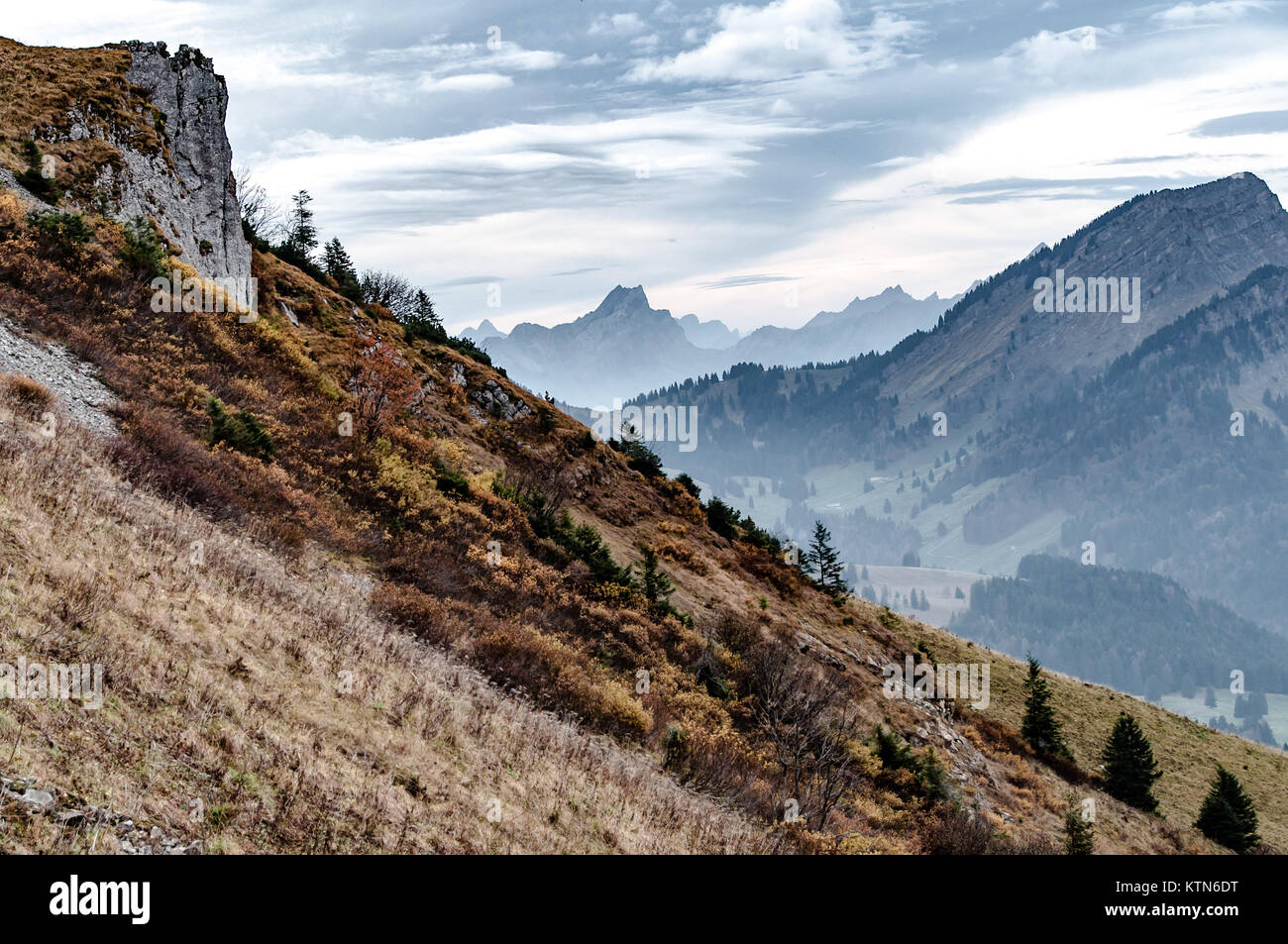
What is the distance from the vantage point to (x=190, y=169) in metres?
41.5

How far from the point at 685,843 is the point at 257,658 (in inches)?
314

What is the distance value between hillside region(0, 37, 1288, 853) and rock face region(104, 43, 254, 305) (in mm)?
894

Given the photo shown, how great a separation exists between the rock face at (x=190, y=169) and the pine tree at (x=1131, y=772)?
2064 inches

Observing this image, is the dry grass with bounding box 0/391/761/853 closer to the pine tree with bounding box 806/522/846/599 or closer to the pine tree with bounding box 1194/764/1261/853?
the pine tree with bounding box 806/522/846/599

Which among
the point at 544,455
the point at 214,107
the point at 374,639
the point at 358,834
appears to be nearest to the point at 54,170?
the point at 214,107

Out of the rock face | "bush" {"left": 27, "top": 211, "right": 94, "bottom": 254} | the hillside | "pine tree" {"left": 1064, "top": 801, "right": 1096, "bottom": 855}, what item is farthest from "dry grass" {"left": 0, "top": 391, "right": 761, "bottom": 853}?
the rock face

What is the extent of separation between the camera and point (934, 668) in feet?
144

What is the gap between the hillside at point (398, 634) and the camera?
9680mm

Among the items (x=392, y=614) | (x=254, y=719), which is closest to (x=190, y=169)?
(x=392, y=614)

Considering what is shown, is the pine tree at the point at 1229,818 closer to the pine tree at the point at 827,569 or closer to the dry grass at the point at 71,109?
the pine tree at the point at 827,569

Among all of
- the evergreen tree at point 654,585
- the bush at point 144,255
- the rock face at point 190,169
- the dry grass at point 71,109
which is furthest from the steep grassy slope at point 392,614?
the dry grass at point 71,109

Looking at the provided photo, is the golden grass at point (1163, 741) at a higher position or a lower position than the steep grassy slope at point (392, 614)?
lower
